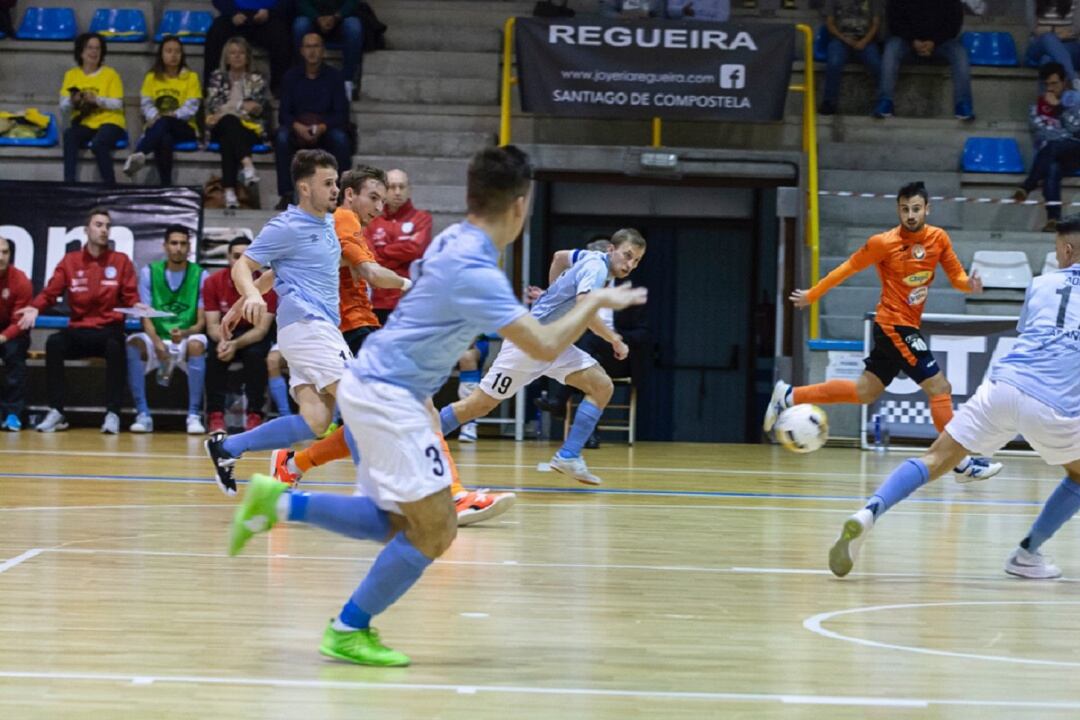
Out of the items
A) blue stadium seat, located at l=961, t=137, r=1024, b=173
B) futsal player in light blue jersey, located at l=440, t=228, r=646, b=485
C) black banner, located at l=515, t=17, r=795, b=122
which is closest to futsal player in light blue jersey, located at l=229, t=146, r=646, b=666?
futsal player in light blue jersey, located at l=440, t=228, r=646, b=485

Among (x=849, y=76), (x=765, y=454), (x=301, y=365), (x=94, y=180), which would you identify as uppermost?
(x=849, y=76)

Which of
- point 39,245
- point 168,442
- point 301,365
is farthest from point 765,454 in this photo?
point 39,245

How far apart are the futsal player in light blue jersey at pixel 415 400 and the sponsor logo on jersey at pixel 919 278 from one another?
19.1 feet

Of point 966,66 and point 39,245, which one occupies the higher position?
point 966,66

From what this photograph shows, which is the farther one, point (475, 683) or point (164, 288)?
point (164, 288)

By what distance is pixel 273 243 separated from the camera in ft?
22.5

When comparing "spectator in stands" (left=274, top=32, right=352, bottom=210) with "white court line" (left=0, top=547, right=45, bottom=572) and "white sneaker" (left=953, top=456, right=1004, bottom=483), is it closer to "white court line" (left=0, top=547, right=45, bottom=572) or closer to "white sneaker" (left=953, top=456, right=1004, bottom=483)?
"white sneaker" (left=953, top=456, right=1004, bottom=483)

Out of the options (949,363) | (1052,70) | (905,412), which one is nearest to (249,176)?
(905,412)

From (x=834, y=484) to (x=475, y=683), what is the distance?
609 centimetres

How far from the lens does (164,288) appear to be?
12898mm

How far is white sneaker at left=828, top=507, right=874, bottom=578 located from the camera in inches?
224

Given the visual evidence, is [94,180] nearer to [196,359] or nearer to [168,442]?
[196,359]

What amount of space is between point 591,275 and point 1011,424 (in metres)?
3.01

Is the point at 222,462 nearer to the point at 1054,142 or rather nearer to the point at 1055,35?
the point at 1054,142
